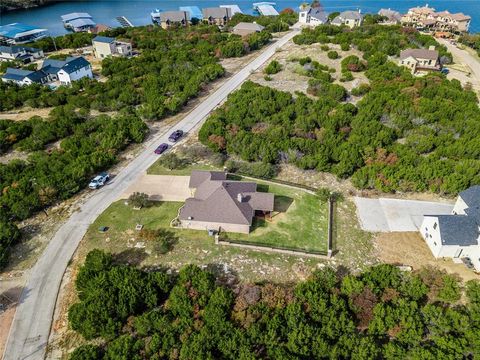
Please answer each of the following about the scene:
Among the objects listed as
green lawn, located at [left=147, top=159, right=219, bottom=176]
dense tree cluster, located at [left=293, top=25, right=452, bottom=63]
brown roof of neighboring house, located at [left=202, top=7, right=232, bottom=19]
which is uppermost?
brown roof of neighboring house, located at [left=202, top=7, right=232, bottom=19]

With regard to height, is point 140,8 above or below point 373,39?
above

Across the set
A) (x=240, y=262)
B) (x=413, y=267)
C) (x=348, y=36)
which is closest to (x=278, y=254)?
(x=240, y=262)

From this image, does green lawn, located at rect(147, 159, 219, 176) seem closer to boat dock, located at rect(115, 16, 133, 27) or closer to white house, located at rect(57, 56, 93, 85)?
white house, located at rect(57, 56, 93, 85)

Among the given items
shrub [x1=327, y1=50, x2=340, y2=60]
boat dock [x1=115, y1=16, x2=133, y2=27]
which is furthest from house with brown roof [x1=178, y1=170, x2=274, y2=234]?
boat dock [x1=115, y1=16, x2=133, y2=27]

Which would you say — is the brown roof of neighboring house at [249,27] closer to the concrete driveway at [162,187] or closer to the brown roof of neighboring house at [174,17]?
the brown roof of neighboring house at [174,17]

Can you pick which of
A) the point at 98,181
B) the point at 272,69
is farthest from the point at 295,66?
the point at 98,181

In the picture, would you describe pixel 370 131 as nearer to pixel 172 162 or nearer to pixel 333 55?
pixel 172 162
